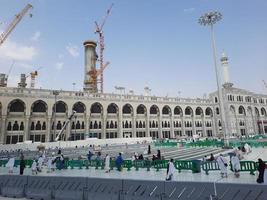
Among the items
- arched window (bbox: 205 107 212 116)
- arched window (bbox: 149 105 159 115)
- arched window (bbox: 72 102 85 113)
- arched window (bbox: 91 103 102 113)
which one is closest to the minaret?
arched window (bbox: 205 107 212 116)

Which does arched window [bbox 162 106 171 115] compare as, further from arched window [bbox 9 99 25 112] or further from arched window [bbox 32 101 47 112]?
arched window [bbox 9 99 25 112]

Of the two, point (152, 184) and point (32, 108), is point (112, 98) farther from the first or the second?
point (152, 184)

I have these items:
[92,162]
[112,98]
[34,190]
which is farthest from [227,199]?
[112,98]

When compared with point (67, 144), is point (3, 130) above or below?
above

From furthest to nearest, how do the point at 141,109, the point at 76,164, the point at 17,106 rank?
the point at 141,109
the point at 17,106
the point at 76,164

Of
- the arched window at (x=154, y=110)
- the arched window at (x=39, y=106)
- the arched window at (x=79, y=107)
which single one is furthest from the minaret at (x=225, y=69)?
the arched window at (x=39, y=106)

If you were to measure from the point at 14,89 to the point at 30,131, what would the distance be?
408 inches

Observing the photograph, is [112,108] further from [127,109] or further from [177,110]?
[177,110]

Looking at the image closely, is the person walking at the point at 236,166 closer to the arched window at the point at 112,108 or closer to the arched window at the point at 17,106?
the arched window at the point at 17,106

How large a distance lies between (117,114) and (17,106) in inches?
1011

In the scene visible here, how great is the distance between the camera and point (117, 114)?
200 feet

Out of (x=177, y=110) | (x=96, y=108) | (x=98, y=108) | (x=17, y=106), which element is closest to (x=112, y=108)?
(x=98, y=108)

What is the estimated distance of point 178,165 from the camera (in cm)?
1591

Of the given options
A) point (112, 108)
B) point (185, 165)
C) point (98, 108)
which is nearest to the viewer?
point (185, 165)
